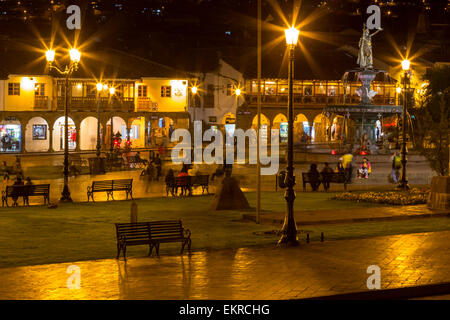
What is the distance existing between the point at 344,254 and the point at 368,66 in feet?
95.2

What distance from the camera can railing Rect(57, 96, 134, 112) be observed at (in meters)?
58.5

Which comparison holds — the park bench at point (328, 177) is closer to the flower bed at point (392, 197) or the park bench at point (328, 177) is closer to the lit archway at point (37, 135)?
the flower bed at point (392, 197)

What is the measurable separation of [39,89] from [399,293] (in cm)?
5204

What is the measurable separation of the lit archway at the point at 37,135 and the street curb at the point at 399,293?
164 feet

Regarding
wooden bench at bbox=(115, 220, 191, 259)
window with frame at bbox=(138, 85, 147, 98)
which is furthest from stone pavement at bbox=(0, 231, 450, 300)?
window with frame at bbox=(138, 85, 147, 98)

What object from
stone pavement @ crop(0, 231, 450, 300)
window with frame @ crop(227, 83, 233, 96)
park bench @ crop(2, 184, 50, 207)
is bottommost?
stone pavement @ crop(0, 231, 450, 300)

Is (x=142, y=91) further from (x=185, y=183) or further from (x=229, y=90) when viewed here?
(x=185, y=183)

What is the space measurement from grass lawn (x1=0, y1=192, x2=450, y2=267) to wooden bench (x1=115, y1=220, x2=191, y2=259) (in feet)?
1.71

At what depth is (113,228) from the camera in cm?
1814

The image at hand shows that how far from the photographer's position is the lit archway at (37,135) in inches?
2280

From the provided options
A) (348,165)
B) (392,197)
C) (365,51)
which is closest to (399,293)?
(392,197)

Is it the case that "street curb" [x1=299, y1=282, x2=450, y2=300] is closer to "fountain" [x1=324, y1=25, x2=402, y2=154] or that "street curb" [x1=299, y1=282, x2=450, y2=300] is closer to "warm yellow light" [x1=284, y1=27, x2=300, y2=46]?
"warm yellow light" [x1=284, y1=27, x2=300, y2=46]

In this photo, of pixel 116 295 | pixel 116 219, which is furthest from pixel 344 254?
pixel 116 219

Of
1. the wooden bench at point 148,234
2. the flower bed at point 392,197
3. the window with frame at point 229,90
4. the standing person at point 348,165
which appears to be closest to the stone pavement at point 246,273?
the wooden bench at point 148,234
